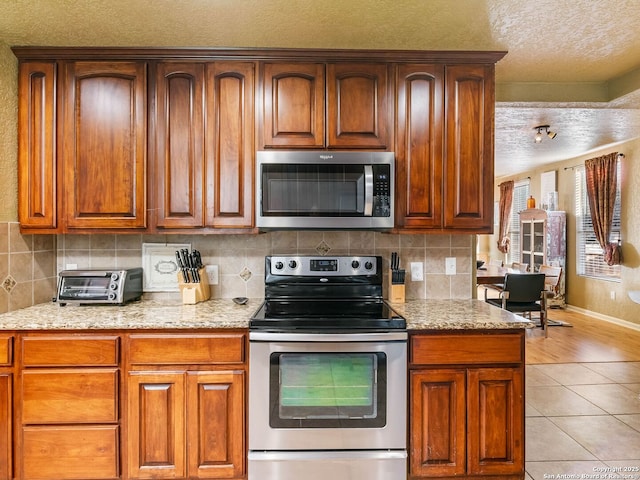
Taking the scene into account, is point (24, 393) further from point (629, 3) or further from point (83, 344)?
point (629, 3)

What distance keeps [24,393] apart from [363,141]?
7.04ft

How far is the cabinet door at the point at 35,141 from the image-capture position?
7.70 ft

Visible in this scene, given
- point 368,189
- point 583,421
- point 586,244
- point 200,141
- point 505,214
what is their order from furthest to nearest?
point 505,214 < point 586,244 < point 583,421 < point 200,141 < point 368,189

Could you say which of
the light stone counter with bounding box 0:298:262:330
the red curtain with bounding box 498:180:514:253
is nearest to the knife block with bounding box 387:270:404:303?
the light stone counter with bounding box 0:298:262:330

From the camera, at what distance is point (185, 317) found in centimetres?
215

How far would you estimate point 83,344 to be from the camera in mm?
2047

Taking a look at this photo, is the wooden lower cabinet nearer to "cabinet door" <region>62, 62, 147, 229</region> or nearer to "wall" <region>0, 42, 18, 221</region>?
"cabinet door" <region>62, 62, 147, 229</region>

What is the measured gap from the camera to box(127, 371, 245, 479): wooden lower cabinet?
6.73 feet

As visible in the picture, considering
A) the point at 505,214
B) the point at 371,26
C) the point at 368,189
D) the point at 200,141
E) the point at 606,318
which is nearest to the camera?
the point at 371,26

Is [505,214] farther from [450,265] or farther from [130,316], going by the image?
[130,316]

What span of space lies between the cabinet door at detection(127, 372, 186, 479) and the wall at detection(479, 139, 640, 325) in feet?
19.4

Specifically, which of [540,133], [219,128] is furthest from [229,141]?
[540,133]

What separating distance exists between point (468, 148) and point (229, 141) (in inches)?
53.4

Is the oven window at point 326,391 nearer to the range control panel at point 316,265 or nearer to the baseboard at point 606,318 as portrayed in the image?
the range control panel at point 316,265
